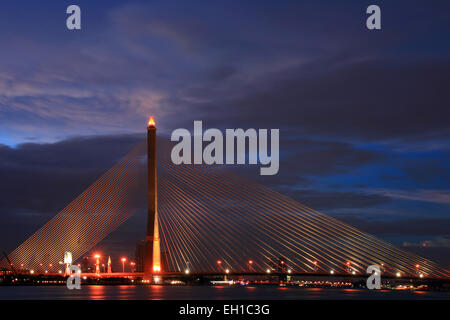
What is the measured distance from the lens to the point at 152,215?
6800cm

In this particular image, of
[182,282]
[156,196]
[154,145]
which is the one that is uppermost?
[154,145]

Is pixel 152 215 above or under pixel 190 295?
above

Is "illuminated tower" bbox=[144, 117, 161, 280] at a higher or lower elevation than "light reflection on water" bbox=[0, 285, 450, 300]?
higher

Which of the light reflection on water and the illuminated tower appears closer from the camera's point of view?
the light reflection on water

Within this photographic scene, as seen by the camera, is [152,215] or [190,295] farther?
[152,215]

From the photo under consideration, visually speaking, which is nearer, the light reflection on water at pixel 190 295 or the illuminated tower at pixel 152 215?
the light reflection on water at pixel 190 295

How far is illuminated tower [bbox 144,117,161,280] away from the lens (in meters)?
67.9

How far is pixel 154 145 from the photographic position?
71188mm

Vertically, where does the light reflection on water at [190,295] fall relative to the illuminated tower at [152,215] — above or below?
below

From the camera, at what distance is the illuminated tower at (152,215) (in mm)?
67875
